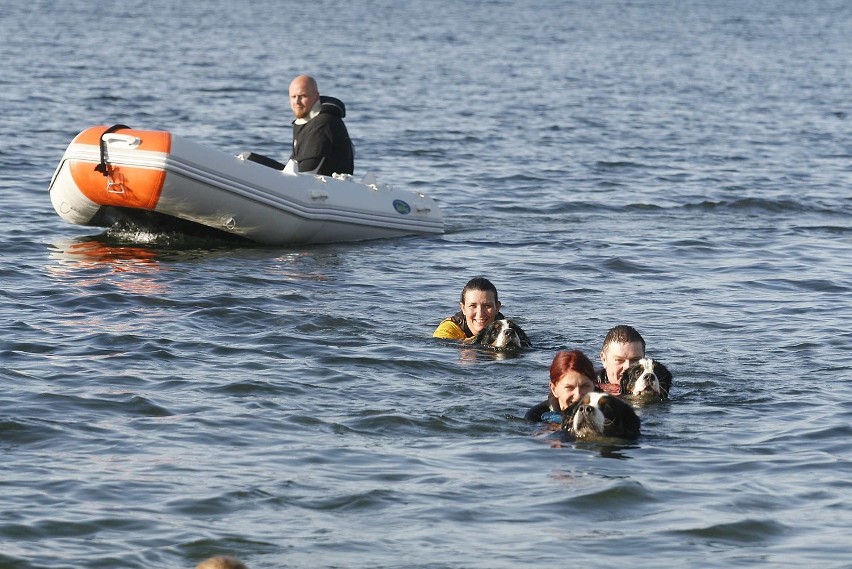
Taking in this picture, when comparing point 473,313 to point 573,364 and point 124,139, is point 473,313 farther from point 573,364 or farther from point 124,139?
point 124,139

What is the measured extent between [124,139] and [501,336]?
205 inches

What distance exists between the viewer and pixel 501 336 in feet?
35.8

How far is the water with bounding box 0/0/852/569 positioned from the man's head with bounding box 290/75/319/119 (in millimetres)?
1548

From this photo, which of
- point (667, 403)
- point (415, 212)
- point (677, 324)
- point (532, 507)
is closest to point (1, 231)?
point (415, 212)

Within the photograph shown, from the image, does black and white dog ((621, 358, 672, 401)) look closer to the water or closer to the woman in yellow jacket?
the water

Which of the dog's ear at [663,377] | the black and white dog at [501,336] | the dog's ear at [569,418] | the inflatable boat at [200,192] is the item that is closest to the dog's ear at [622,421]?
the dog's ear at [569,418]

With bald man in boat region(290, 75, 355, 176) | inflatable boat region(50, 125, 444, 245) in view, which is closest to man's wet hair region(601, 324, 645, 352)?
inflatable boat region(50, 125, 444, 245)

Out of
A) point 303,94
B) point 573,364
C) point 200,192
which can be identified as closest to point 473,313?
point 573,364

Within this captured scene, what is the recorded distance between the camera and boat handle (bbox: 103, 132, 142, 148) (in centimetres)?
1412

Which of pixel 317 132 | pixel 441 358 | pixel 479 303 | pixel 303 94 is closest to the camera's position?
pixel 441 358

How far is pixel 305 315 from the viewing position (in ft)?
39.7

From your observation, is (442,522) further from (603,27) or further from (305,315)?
(603,27)

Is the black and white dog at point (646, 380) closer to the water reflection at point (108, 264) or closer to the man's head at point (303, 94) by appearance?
the water reflection at point (108, 264)

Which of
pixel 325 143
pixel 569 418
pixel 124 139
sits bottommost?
pixel 569 418
